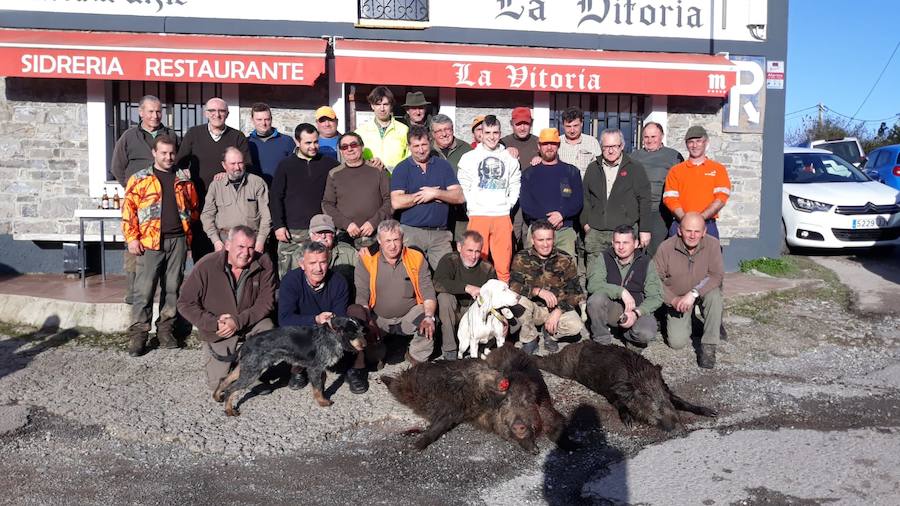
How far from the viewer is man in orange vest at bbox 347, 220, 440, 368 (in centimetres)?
632

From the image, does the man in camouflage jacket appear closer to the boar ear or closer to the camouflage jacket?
the camouflage jacket

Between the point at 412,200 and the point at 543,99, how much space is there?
4.31 m

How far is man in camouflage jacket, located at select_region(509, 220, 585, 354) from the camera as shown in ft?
21.7

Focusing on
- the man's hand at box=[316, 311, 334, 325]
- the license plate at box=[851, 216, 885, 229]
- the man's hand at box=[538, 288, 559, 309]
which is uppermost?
the license plate at box=[851, 216, 885, 229]

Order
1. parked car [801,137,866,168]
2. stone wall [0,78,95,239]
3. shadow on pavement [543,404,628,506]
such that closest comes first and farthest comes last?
shadow on pavement [543,404,628,506]
stone wall [0,78,95,239]
parked car [801,137,866,168]

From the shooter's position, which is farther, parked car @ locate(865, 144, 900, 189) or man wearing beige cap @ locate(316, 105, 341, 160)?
parked car @ locate(865, 144, 900, 189)

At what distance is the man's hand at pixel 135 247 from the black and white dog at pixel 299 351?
5.90 ft

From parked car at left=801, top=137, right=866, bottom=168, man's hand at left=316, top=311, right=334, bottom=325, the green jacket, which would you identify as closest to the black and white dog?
man's hand at left=316, top=311, right=334, bottom=325

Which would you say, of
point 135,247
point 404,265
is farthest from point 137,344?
point 404,265

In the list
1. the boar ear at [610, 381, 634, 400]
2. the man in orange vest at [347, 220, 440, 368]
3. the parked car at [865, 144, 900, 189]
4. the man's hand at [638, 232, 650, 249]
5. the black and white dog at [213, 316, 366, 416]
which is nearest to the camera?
the boar ear at [610, 381, 634, 400]

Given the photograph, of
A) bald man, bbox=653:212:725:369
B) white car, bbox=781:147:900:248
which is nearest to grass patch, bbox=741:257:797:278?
white car, bbox=781:147:900:248

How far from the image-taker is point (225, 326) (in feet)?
19.1

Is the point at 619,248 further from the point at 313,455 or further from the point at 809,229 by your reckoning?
the point at 809,229

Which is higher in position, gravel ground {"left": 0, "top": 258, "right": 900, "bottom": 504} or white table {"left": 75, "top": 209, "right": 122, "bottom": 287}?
white table {"left": 75, "top": 209, "right": 122, "bottom": 287}
